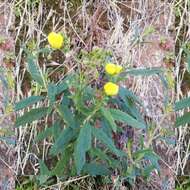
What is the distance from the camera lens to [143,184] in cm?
194

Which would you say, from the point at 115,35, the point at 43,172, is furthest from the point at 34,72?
the point at 115,35

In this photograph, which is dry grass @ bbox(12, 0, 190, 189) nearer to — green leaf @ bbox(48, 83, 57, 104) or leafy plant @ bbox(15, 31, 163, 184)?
leafy plant @ bbox(15, 31, 163, 184)

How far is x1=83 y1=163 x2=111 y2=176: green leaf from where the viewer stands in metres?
1.68

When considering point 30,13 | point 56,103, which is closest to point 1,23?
point 30,13

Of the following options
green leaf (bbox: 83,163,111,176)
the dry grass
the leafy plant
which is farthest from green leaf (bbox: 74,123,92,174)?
the dry grass

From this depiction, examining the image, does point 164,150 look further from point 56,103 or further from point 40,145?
point 56,103

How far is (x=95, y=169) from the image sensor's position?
5.57 ft

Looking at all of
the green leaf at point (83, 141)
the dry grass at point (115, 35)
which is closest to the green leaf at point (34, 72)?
the green leaf at point (83, 141)

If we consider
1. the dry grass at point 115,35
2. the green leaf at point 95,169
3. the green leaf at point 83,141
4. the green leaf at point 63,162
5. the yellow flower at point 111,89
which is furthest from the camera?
the dry grass at point 115,35

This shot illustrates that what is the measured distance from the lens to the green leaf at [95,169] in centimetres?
168

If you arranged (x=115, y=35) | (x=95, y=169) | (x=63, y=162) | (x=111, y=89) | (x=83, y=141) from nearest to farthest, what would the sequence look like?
(x=111, y=89)
(x=83, y=141)
(x=63, y=162)
(x=95, y=169)
(x=115, y=35)

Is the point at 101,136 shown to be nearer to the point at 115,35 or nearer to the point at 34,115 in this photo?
the point at 34,115

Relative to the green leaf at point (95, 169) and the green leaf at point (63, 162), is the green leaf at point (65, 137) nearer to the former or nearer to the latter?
the green leaf at point (63, 162)

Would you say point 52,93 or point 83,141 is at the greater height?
point 52,93
